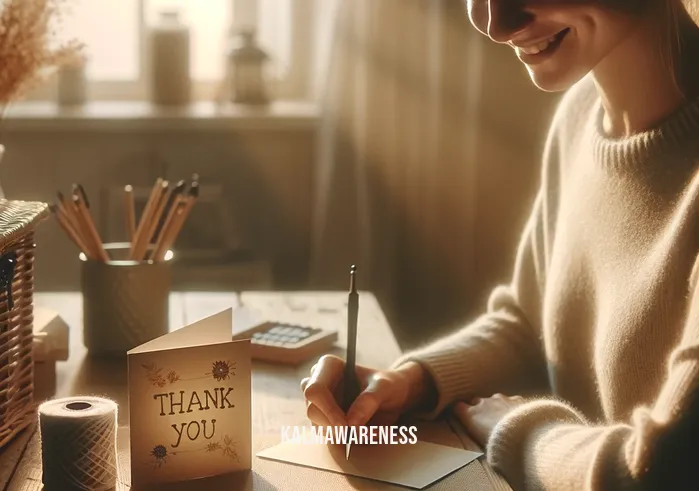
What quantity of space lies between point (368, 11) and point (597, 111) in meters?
1.32

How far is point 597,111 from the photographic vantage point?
3.90 ft

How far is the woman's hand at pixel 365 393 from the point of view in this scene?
99cm

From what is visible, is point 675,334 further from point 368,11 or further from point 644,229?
point 368,11

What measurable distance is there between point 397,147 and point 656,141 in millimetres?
1491

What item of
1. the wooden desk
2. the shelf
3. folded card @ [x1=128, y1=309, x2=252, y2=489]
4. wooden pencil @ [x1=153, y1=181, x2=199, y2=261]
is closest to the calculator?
the wooden desk

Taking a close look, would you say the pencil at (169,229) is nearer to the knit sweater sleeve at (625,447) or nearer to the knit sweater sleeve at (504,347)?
the knit sweater sleeve at (504,347)

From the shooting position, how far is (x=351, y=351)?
39.0 inches

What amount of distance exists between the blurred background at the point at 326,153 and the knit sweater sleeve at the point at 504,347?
116cm

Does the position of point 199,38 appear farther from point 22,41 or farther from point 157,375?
point 157,375

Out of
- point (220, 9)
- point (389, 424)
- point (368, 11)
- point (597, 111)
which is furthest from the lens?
point (220, 9)

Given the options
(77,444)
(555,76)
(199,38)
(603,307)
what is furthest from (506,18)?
(199,38)

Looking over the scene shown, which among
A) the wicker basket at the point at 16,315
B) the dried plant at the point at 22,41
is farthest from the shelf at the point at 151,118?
the wicker basket at the point at 16,315

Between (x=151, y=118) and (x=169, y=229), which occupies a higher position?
(x=151, y=118)

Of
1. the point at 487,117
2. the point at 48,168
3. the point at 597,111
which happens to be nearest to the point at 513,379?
the point at 597,111
